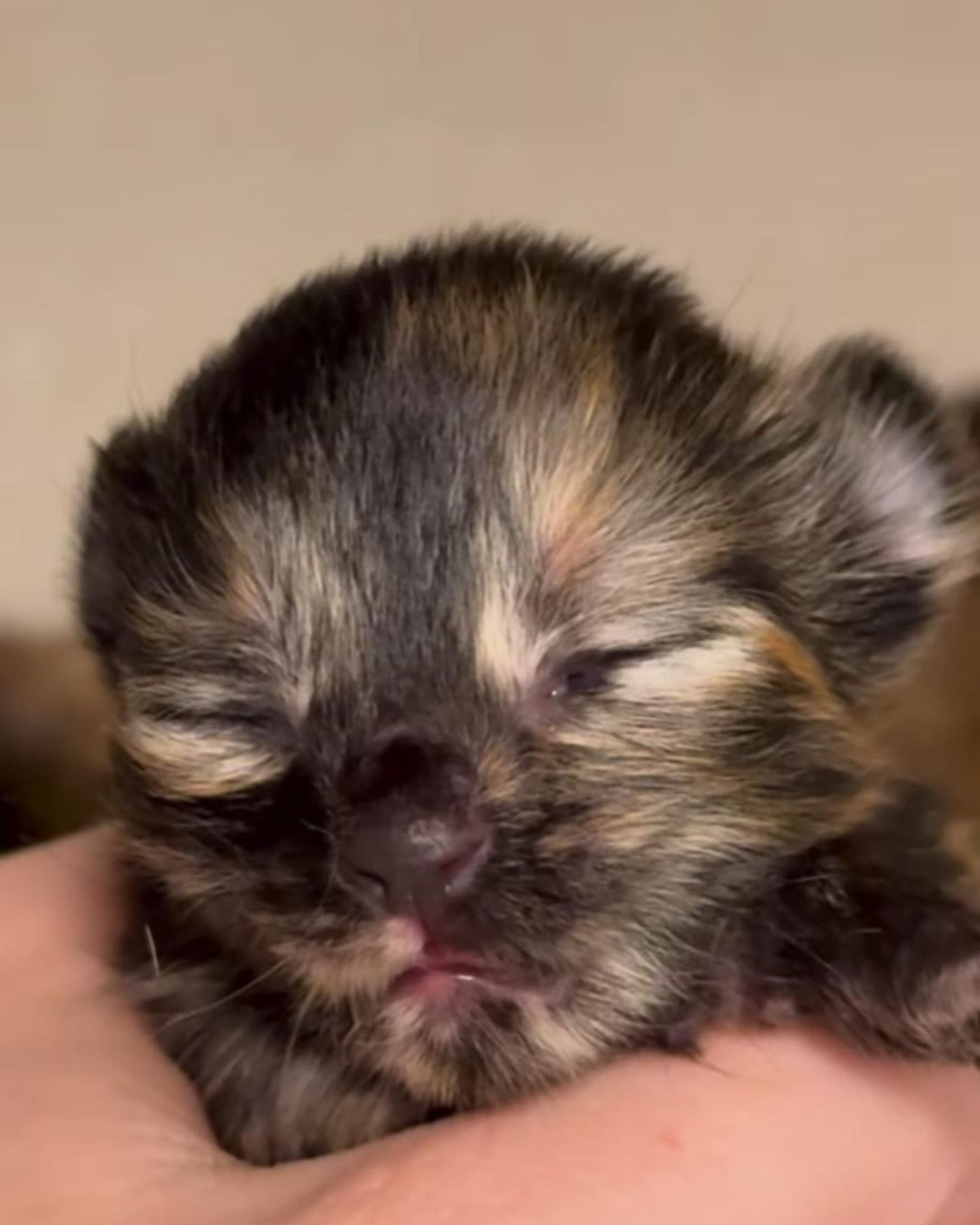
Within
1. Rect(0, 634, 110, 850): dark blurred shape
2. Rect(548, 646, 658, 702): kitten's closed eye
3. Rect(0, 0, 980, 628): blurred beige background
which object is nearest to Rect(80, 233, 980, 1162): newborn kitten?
Rect(548, 646, 658, 702): kitten's closed eye

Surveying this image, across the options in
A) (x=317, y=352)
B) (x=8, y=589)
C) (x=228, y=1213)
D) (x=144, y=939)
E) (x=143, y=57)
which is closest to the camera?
(x=228, y=1213)

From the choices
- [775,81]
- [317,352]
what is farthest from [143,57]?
[317,352]

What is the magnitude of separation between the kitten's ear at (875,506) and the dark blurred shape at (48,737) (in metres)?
1.11

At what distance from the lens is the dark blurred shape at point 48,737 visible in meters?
2.34

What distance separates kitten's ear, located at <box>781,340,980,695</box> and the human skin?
0.33 metres

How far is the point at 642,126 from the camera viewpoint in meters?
2.50

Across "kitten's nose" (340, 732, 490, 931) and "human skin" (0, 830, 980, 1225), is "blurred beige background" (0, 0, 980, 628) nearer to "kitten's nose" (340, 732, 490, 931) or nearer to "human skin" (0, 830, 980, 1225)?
"human skin" (0, 830, 980, 1225)

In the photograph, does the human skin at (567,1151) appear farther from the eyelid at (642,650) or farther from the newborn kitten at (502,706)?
the eyelid at (642,650)

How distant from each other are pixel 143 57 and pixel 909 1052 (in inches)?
64.8

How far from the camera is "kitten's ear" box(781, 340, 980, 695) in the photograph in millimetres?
1487

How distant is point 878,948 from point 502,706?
1.16 ft

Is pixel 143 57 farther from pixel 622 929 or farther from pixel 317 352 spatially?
pixel 622 929

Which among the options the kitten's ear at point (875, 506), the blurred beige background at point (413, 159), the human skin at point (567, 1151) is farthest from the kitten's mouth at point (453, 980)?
the blurred beige background at point (413, 159)

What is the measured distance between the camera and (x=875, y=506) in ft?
5.07
